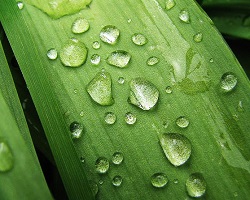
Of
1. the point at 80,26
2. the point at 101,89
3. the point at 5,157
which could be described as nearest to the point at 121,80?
the point at 101,89

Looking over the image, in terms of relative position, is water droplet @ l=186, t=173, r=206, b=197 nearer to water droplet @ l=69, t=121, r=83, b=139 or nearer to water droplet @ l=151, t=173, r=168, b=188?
water droplet @ l=151, t=173, r=168, b=188

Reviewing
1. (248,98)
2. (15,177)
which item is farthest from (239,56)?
(15,177)

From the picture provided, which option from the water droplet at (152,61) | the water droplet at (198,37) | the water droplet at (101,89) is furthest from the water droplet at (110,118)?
the water droplet at (198,37)

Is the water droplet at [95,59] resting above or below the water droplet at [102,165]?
above

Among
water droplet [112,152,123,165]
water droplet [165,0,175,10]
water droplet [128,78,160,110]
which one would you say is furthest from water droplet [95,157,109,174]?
water droplet [165,0,175,10]

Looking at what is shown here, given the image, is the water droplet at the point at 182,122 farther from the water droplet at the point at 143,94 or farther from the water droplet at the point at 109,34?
the water droplet at the point at 109,34
